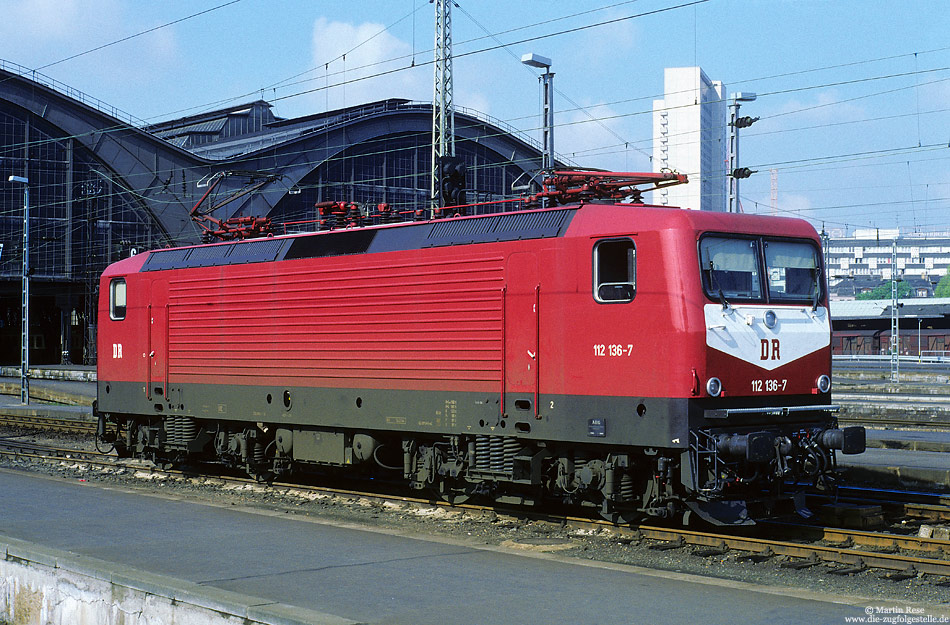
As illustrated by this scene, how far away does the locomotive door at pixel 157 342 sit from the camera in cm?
1912

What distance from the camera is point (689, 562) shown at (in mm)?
11234

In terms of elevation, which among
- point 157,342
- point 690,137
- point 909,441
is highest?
point 690,137

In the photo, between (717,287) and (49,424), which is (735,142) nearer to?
(717,287)

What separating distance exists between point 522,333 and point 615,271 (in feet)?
5.12

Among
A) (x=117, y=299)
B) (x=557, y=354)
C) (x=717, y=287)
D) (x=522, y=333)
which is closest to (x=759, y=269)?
(x=717, y=287)

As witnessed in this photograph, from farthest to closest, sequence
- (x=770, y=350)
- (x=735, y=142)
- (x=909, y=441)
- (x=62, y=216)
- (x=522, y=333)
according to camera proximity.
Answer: (x=62, y=216) < (x=735, y=142) < (x=909, y=441) < (x=522, y=333) < (x=770, y=350)

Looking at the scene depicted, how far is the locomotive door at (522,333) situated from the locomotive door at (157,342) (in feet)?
27.4

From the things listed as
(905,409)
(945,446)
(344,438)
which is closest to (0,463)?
(344,438)

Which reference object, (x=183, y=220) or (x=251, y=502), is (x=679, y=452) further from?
(x=183, y=220)

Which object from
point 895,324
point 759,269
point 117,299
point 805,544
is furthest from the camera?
point 895,324

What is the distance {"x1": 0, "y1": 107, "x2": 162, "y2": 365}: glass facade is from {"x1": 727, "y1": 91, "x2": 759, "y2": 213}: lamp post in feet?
156

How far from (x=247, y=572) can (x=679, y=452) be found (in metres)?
5.07

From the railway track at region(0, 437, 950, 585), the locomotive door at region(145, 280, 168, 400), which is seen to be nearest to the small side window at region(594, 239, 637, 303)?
the railway track at region(0, 437, 950, 585)

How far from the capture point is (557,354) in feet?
42.3
